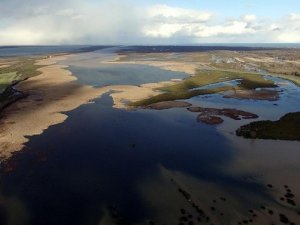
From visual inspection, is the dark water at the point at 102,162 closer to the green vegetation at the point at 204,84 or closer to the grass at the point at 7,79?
the green vegetation at the point at 204,84

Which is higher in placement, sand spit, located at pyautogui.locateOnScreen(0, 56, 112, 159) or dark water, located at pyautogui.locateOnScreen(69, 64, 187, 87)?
sand spit, located at pyautogui.locateOnScreen(0, 56, 112, 159)

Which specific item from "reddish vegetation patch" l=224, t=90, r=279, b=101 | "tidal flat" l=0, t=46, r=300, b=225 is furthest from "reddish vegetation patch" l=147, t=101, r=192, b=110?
"reddish vegetation patch" l=224, t=90, r=279, b=101

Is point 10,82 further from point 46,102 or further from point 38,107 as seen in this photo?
point 38,107

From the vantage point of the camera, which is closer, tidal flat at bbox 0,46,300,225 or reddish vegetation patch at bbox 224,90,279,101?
tidal flat at bbox 0,46,300,225

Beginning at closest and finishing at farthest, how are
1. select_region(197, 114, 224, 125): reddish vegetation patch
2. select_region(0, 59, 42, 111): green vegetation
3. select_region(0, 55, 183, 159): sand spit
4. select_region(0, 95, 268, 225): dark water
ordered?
select_region(0, 95, 268, 225): dark water < select_region(0, 55, 183, 159): sand spit < select_region(197, 114, 224, 125): reddish vegetation patch < select_region(0, 59, 42, 111): green vegetation

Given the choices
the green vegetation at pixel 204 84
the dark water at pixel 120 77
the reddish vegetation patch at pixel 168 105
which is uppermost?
the reddish vegetation patch at pixel 168 105

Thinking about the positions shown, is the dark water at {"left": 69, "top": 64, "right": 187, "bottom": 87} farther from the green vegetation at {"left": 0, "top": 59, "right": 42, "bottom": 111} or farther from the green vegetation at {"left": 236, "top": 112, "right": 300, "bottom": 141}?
the green vegetation at {"left": 236, "top": 112, "right": 300, "bottom": 141}

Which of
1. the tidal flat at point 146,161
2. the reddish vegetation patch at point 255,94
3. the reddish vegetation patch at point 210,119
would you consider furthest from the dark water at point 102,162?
the reddish vegetation patch at point 255,94
